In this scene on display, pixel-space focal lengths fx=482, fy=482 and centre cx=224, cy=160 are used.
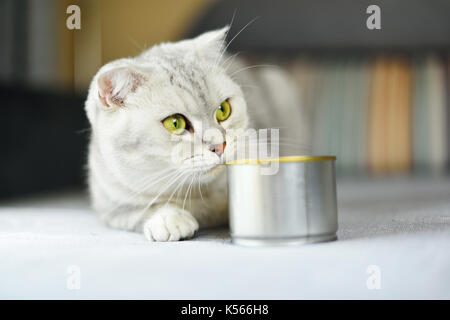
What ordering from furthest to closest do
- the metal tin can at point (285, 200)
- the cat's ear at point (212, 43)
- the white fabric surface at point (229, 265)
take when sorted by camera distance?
the cat's ear at point (212, 43), the metal tin can at point (285, 200), the white fabric surface at point (229, 265)

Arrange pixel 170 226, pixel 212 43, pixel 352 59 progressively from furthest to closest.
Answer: pixel 352 59, pixel 212 43, pixel 170 226

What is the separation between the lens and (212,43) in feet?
3.77

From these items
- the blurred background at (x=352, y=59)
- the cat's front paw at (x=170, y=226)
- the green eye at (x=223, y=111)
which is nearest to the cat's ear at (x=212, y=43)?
the green eye at (x=223, y=111)

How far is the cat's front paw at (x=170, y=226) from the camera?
3.04ft

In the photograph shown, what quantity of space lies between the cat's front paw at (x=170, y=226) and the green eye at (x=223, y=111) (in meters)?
0.21

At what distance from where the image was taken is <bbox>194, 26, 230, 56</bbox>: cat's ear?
1.13m

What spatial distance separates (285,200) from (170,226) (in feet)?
0.83

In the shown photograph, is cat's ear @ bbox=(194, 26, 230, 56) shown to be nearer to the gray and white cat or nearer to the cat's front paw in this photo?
the gray and white cat

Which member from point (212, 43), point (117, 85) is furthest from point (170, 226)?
point (212, 43)

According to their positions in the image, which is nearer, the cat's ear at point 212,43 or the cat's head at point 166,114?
the cat's head at point 166,114

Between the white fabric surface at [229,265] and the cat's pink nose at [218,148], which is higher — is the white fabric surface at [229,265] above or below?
below

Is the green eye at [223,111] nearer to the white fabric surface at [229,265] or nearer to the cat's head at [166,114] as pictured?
the cat's head at [166,114]

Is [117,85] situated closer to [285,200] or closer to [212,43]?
[212,43]
